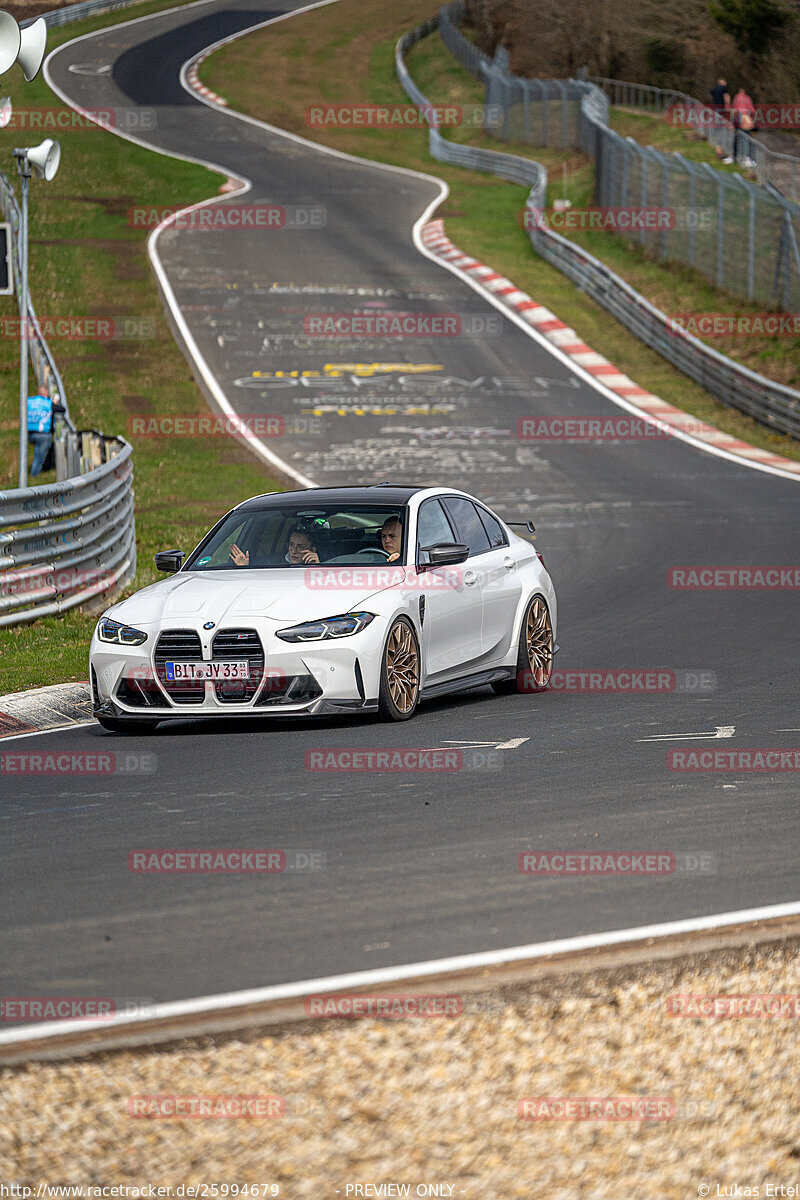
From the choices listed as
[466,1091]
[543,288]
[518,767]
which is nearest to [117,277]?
[543,288]

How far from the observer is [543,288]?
37562mm

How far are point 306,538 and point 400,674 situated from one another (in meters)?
1.27

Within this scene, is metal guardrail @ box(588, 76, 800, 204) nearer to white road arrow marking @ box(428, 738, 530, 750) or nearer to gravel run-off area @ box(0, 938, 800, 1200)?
white road arrow marking @ box(428, 738, 530, 750)

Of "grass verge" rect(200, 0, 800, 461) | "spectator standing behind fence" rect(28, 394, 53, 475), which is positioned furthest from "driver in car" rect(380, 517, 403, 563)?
"grass verge" rect(200, 0, 800, 461)

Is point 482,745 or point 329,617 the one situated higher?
point 329,617

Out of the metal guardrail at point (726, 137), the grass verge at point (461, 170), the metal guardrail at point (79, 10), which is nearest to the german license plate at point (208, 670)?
the grass verge at point (461, 170)

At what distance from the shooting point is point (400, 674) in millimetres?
10562

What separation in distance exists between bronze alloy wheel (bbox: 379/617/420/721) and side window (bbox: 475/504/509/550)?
5.67 ft

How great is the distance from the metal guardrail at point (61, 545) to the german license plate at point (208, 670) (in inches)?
160

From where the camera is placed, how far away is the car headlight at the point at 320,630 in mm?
10133

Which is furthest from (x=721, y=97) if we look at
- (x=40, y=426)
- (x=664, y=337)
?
(x=40, y=426)

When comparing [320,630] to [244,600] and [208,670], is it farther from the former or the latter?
[208,670]

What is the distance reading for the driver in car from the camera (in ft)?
36.4

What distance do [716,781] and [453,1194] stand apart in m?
4.86
